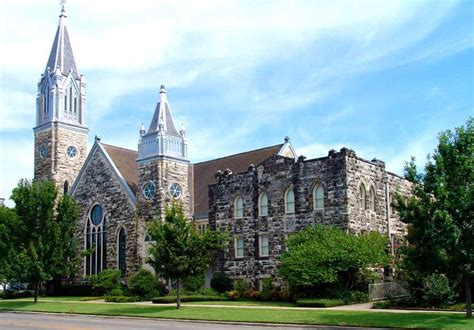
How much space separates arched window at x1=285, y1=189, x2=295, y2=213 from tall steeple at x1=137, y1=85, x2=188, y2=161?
37.6 feet

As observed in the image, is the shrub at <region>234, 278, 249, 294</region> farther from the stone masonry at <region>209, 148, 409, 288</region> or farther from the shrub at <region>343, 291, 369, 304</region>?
the shrub at <region>343, 291, 369, 304</region>

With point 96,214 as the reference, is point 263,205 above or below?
below

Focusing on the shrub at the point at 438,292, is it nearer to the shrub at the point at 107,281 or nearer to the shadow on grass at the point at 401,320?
the shadow on grass at the point at 401,320

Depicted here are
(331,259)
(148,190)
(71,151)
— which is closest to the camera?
(331,259)

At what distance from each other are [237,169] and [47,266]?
15762 mm

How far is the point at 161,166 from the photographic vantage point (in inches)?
1868

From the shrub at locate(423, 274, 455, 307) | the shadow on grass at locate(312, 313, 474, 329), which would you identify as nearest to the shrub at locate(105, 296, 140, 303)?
the shadow on grass at locate(312, 313, 474, 329)

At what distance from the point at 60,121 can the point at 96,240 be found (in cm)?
1116

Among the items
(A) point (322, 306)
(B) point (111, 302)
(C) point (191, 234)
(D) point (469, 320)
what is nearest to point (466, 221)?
(D) point (469, 320)

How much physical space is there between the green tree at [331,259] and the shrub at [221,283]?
6.52 meters

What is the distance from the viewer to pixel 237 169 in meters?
49.0

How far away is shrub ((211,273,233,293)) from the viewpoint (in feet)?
135

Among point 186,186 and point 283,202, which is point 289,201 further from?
point 186,186

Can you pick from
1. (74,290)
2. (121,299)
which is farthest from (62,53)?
(121,299)
